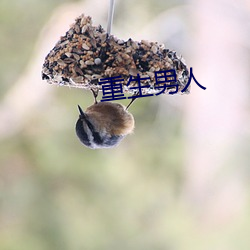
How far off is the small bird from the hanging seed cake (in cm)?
11

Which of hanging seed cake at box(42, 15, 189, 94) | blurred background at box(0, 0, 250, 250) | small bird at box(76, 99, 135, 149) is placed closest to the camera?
hanging seed cake at box(42, 15, 189, 94)

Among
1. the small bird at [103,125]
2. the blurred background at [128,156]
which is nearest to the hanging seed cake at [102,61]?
the small bird at [103,125]

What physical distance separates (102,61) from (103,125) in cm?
19

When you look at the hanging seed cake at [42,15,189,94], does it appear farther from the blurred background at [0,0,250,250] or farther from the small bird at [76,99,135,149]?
the blurred background at [0,0,250,250]

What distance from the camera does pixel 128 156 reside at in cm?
336

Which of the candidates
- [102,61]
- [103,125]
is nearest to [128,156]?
[103,125]

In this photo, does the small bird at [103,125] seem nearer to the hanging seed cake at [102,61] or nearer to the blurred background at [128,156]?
the hanging seed cake at [102,61]

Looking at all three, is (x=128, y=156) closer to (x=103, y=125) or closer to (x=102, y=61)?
(x=103, y=125)

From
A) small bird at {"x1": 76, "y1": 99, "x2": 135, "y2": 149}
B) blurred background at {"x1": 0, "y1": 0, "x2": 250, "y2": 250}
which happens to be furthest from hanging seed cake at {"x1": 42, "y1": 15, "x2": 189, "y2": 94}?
blurred background at {"x1": 0, "y1": 0, "x2": 250, "y2": 250}

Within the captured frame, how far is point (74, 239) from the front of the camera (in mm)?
3281

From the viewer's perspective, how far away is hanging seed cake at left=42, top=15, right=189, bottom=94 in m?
1.07

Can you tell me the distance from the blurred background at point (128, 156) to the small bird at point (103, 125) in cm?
174
